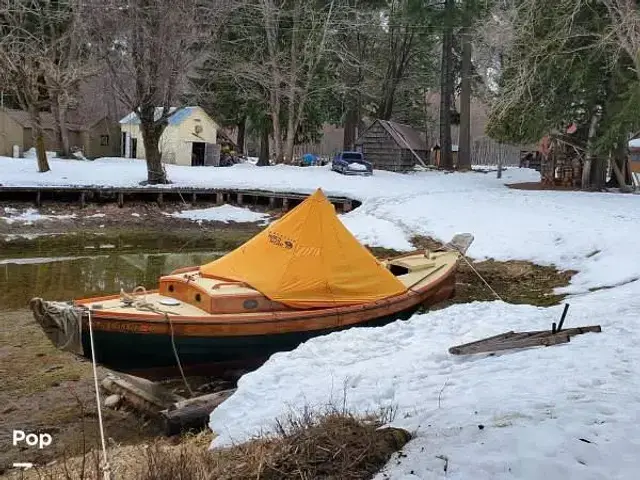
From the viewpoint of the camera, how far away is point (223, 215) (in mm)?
22781

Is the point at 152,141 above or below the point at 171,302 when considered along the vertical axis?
above

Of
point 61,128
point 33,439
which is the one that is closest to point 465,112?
point 61,128

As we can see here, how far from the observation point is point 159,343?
276 inches

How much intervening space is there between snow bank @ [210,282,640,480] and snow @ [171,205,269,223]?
48.1ft

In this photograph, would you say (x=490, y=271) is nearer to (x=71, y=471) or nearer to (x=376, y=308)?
(x=376, y=308)

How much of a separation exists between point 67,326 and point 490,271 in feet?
31.2

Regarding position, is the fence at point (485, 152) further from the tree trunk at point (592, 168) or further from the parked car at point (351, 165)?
the tree trunk at point (592, 168)

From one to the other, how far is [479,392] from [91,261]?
12.3 meters

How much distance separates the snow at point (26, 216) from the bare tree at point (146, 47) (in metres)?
5.08

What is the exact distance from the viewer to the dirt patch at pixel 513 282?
37.8ft

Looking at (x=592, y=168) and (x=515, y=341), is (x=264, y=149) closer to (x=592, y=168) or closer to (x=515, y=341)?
(x=592, y=168)

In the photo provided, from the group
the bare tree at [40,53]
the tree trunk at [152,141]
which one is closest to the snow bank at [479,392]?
the tree trunk at [152,141]

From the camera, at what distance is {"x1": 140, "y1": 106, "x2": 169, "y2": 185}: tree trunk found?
23.7 meters

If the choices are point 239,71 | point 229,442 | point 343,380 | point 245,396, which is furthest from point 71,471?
point 239,71
